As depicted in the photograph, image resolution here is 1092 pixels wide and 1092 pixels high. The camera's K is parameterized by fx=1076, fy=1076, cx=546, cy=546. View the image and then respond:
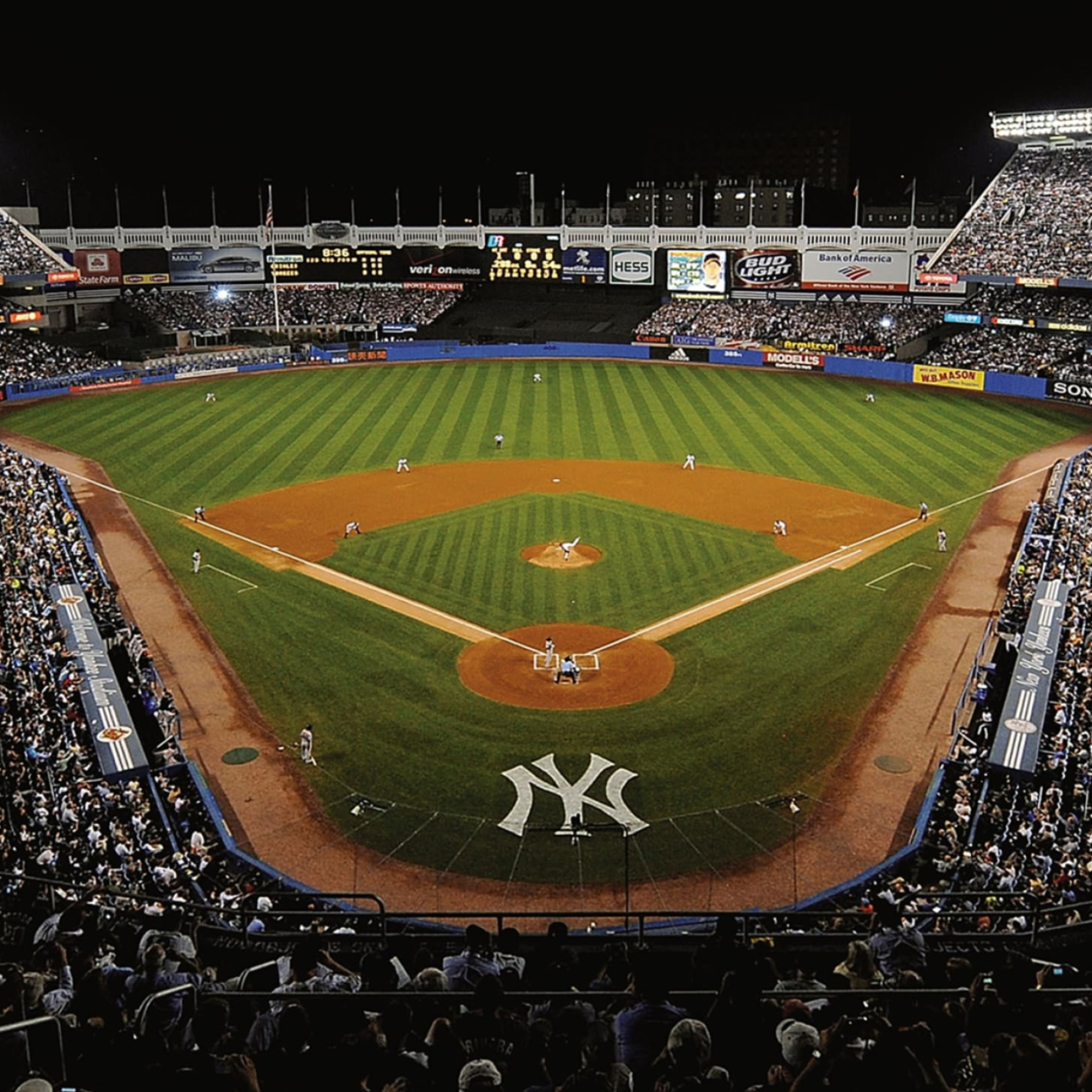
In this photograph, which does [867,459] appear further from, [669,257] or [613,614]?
[669,257]

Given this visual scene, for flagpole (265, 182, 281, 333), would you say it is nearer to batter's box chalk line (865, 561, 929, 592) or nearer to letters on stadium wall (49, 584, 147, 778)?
letters on stadium wall (49, 584, 147, 778)

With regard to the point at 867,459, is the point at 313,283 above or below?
above

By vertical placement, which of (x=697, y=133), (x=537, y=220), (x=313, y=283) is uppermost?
(x=697, y=133)

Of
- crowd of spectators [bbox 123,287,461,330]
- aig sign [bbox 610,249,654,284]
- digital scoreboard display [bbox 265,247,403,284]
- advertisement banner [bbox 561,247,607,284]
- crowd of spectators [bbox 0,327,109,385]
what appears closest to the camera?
crowd of spectators [bbox 0,327,109,385]

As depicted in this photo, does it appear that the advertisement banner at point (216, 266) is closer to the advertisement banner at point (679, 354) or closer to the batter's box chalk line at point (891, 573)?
the advertisement banner at point (679, 354)

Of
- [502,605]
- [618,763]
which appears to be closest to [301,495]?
[502,605]

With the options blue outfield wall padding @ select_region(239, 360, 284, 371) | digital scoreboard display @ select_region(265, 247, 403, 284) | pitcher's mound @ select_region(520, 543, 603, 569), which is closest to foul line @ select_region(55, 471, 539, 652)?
pitcher's mound @ select_region(520, 543, 603, 569)

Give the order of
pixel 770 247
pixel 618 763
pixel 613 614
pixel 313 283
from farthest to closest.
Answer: pixel 313 283
pixel 770 247
pixel 613 614
pixel 618 763
